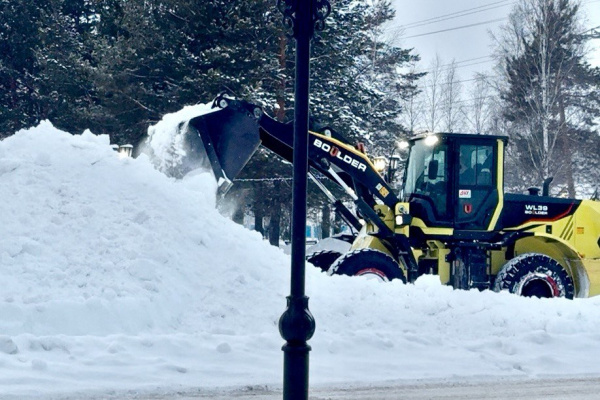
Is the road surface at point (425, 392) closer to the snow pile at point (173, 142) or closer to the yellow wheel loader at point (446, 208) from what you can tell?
the yellow wheel loader at point (446, 208)

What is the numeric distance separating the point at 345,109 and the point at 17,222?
1990 cm

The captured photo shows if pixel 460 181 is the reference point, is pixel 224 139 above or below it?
above

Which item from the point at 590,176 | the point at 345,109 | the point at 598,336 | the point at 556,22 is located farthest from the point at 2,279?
the point at 590,176

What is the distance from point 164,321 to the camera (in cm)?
1065

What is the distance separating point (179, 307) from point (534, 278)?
6291 millimetres

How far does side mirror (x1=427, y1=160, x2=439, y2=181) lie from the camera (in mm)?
14555

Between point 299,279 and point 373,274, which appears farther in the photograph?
point 373,274

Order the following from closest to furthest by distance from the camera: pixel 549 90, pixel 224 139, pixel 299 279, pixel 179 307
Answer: pixel 299 279, pixel 179 307, pixel 224 139, pixel 549 90

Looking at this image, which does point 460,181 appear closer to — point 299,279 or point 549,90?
point 299,279

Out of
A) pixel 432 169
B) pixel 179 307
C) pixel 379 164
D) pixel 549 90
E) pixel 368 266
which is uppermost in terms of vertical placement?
pixel 549 90

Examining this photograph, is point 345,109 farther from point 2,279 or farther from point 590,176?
point 2,279

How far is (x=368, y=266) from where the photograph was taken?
1357 centimetres

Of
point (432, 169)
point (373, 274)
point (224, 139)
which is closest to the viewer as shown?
point (373, 274)

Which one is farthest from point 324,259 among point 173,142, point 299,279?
point 299,279
